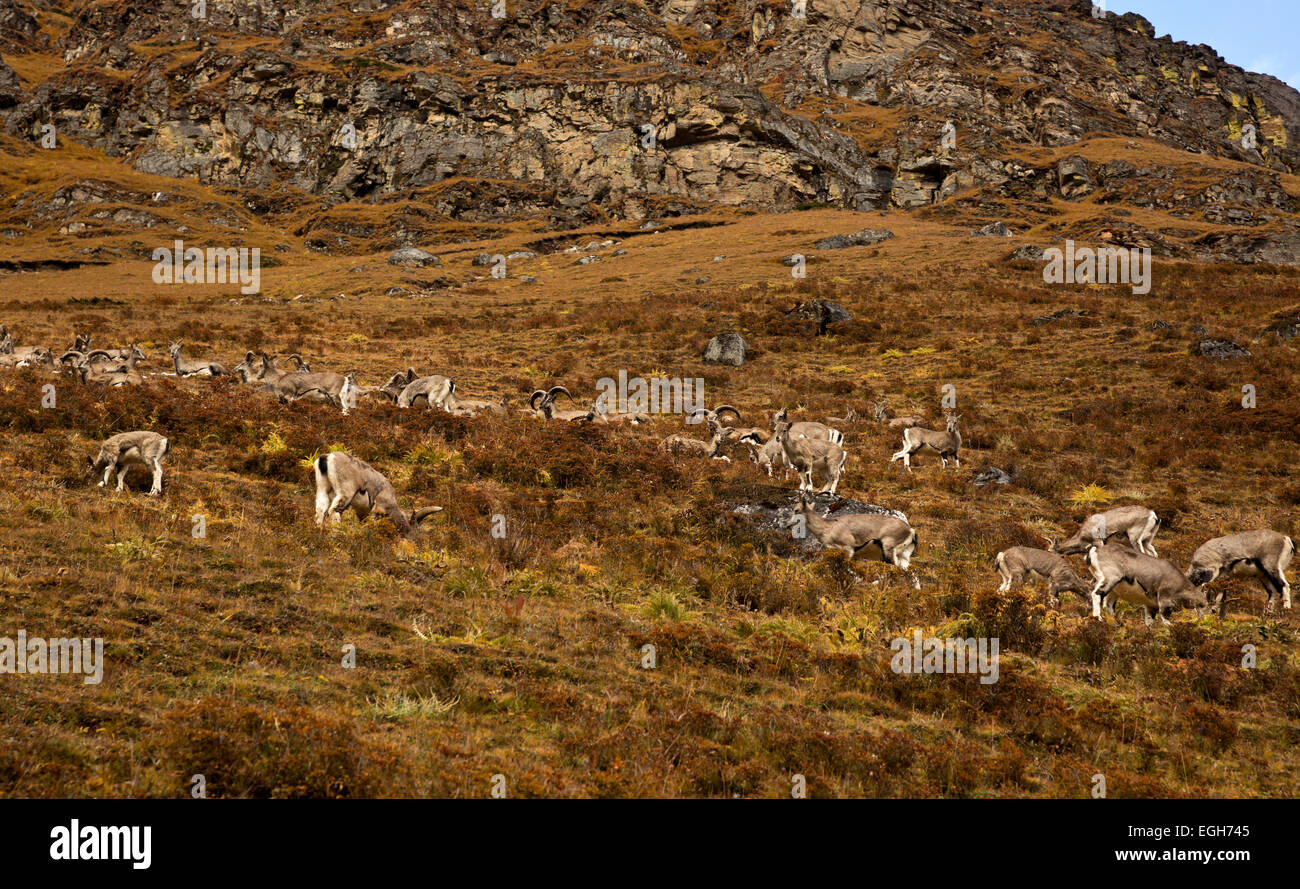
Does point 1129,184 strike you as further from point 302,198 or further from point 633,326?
point 302,198

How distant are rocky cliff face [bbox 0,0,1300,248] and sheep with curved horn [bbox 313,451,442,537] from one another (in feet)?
293

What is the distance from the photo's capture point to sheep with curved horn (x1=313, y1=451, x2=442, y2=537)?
44.9 ft

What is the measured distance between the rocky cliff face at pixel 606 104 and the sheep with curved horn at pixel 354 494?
8926 centimetres

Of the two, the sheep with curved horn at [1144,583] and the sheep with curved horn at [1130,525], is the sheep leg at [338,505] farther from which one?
the sheep with curved horn at [1130,525]

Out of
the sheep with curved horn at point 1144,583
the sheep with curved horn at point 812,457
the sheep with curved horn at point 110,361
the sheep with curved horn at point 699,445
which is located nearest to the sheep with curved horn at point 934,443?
the sheep with curved horn at point 812,457

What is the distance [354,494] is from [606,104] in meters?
113

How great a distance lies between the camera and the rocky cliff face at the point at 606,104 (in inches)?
4343

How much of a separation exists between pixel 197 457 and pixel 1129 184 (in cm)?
11504

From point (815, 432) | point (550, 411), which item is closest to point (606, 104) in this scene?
point (550, 411)

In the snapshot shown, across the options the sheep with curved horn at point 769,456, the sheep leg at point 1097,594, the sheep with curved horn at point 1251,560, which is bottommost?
the sheep leg at point 1097,594

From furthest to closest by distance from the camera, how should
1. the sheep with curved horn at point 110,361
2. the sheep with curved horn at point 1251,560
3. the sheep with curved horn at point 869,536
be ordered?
the sheep with curved horn at point 110,361 → the sheep with curved horn at point 869,536 → the sheep with curved horn at point 1251,560

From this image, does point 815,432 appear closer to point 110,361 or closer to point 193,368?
point 193,368

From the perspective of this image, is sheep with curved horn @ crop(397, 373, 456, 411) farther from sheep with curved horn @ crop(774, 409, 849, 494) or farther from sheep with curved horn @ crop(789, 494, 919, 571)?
sheep with curved horn @ crop(789, 494, 919, 571)

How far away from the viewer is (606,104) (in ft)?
377
